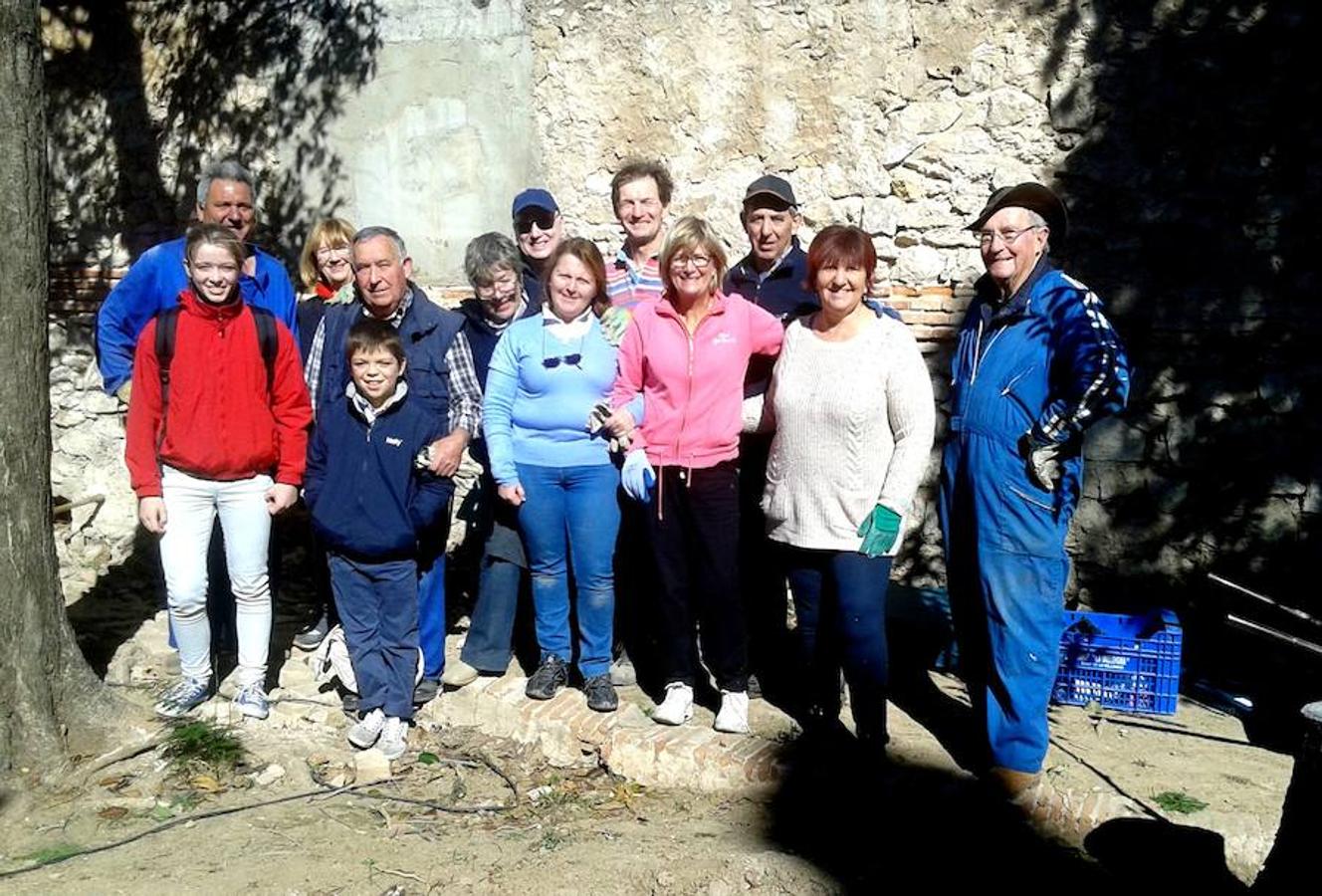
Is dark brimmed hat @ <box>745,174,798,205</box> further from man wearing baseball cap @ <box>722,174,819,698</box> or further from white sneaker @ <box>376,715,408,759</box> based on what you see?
white sneaker @ <box>376,715,408,759</box>

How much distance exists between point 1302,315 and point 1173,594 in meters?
1.38

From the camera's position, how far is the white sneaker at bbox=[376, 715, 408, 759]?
4469 mm

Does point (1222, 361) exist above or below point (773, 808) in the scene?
above

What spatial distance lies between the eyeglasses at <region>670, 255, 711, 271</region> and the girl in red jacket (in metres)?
1.50

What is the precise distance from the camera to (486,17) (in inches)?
255

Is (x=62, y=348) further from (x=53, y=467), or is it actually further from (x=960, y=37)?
(x=960, y=37)

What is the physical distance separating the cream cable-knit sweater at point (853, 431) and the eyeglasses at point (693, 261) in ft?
1.49

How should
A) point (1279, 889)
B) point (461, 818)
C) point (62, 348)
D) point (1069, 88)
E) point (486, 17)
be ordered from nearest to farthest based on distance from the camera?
point (1279, 889) → point (461, 818) → point (1069, 88) → point (486, 17) → point (62, 348)

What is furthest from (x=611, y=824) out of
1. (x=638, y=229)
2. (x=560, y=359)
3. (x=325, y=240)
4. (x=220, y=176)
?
(x=220, y=176)

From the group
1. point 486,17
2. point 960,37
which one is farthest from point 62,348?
point 960,37

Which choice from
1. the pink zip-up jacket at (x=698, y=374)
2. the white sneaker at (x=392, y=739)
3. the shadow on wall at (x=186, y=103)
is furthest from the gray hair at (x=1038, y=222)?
the shadow on wall at (x=186, y=103)

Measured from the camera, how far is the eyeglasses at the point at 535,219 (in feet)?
15.7

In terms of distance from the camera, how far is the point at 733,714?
4.38 m

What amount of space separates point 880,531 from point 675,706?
3.64ft
